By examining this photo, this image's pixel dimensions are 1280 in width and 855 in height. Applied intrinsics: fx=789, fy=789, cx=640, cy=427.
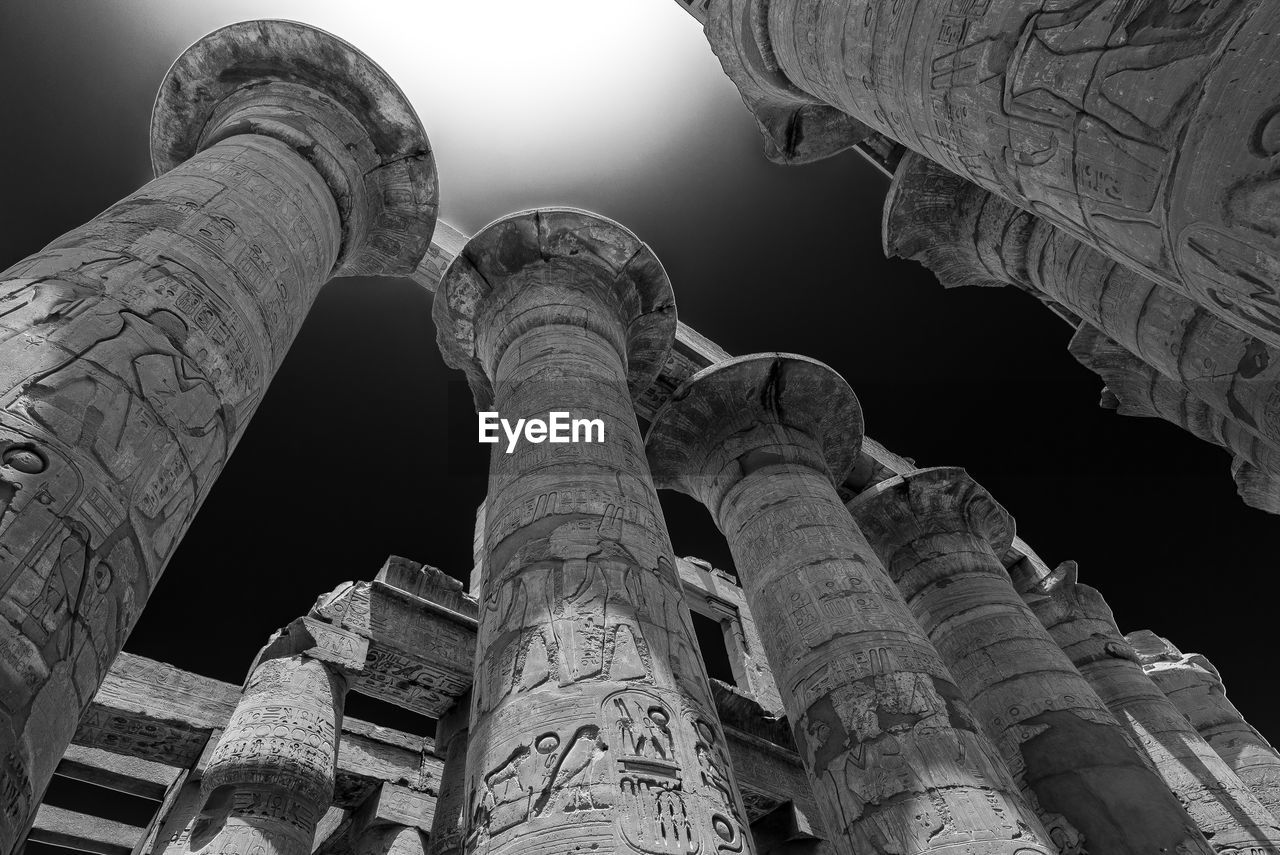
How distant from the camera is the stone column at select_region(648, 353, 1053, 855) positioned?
4.65 metres

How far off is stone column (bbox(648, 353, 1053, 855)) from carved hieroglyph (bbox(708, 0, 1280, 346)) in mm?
3328

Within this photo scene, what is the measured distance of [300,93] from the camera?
5730mm

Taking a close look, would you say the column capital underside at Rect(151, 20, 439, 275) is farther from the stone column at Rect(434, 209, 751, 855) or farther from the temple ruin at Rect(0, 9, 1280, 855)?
the stone column at Rect(434, 209, 751, 855)

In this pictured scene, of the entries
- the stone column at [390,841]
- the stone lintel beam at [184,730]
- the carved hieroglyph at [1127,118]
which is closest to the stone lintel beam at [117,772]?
the stone lintel beam at [184,730]

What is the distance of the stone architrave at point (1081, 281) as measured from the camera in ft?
18.8

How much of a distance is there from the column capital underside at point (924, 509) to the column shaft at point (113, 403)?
6.91 meters

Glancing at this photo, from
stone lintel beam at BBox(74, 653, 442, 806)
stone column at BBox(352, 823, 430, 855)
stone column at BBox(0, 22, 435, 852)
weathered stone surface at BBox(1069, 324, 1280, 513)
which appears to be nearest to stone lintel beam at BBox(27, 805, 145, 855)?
stone lintel beam at BBox(74, 653, 442, 806)

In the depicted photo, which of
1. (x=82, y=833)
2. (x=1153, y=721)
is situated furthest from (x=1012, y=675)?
(x=82, y=833)

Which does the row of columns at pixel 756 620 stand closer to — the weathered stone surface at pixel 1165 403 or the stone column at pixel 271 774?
the weathered stone surface at pixel 1165 403

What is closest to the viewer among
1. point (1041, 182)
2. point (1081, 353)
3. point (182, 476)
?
point (1041, 182)

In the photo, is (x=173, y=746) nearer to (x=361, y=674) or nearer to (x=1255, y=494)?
(x=361, y=674)

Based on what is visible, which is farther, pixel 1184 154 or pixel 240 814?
pixel 240 814

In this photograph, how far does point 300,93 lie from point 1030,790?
306 inches

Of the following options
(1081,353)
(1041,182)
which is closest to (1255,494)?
(1081,353)
